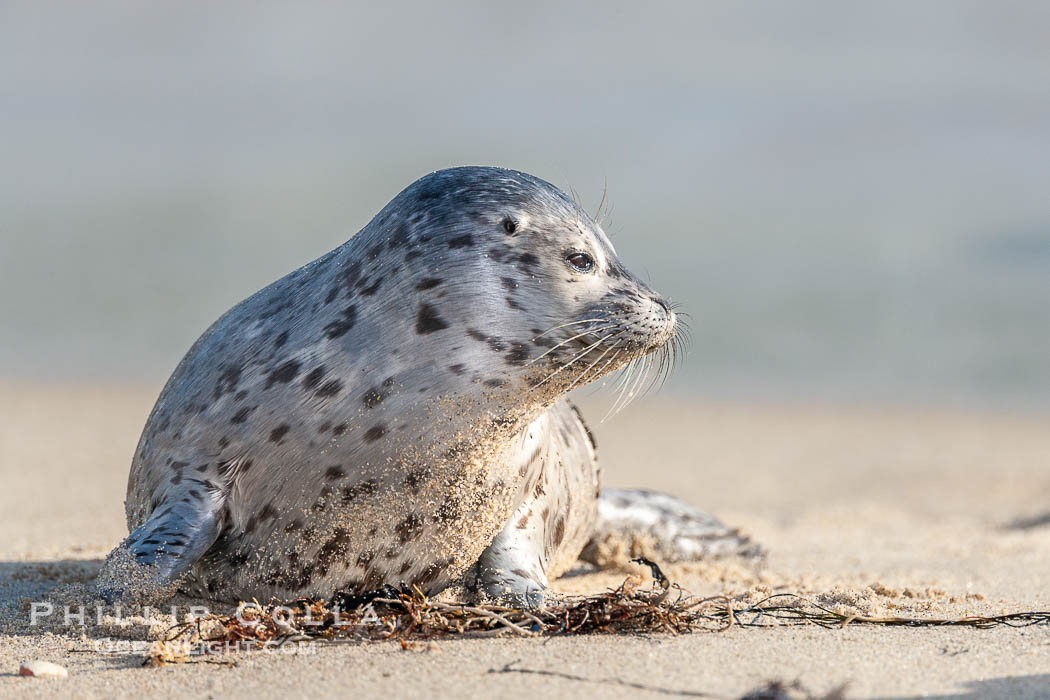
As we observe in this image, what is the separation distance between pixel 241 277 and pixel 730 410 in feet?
34.8

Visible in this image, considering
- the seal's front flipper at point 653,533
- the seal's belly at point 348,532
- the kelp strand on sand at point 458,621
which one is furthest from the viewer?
the seal's front flipper at point 653,533

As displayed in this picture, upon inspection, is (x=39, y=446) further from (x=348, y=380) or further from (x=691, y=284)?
(x=691, y=284)

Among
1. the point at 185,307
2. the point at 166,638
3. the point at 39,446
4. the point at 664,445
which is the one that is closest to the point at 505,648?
the point at 166,638

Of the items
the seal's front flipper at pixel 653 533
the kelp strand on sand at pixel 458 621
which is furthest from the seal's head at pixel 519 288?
the seal's front flipper at pixel 653 533

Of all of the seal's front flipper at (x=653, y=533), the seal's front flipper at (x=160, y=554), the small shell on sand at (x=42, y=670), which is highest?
the seal's front flipper at (x=653, y=533)

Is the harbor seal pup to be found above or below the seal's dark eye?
below

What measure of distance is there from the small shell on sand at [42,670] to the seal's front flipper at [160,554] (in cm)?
43

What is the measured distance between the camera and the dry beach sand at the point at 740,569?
3156 mm

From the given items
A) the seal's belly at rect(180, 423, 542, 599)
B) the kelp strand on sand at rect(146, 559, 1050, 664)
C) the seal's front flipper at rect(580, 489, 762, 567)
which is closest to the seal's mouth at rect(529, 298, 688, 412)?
the seal's belly at rect(180, 423, 542, 599)

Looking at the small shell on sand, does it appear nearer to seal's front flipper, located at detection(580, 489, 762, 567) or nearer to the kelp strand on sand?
the kelp strand on sand

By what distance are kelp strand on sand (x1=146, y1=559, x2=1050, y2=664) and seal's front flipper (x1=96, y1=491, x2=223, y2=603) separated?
0.16 m

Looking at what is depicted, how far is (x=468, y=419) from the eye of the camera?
3832mm

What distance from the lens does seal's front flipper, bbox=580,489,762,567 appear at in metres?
6.29

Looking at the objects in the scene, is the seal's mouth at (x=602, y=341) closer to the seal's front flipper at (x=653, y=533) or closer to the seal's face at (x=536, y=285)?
the seal's face at (x=536, y=285)
